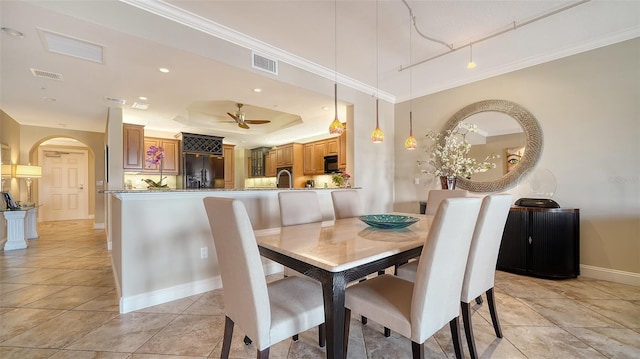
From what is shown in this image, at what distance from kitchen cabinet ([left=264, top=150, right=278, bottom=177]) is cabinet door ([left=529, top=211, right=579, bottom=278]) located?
6.19m

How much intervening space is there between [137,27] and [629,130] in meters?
4.99

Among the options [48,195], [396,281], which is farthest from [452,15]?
[48,195]

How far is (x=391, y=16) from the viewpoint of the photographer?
8.30ft

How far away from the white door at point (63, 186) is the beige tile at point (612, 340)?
11664 mm

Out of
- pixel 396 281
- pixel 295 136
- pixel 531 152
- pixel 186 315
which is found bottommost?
pixel 186 315

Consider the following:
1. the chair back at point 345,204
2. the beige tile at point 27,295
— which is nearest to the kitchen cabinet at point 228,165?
the beige tile at point 27,295

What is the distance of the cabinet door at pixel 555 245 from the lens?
294 cm

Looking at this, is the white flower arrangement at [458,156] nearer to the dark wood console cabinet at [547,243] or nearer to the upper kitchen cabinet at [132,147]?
the dark wood console cabinet at [547,243]

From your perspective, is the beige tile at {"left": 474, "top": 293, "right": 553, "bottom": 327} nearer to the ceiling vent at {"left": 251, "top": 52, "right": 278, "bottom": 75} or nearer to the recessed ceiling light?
the ceiling vent at {"left": 251, "top": 52, "right": 278, "bottom": 75}

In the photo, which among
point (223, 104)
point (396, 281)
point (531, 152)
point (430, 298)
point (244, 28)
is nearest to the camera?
point (430, 298)

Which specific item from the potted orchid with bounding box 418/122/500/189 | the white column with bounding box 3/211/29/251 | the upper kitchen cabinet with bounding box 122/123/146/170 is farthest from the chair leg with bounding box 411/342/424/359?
the white column with bounding box 3/211/29/251

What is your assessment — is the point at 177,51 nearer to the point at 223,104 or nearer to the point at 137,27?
the point at 137,27

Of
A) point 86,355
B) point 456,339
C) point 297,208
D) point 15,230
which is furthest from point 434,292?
point 15,230

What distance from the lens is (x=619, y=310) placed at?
224 centimetres
